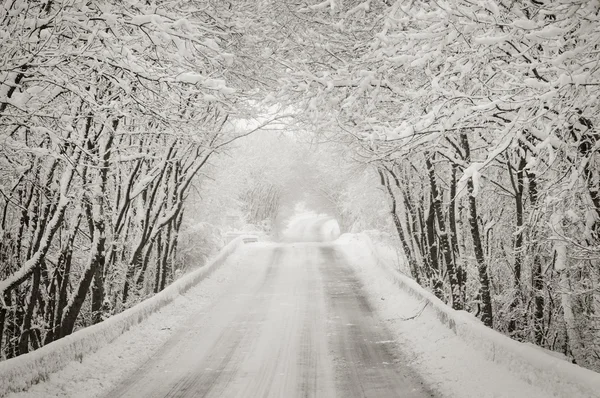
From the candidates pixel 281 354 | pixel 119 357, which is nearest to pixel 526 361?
pixel 281 354

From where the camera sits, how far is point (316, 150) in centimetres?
1062

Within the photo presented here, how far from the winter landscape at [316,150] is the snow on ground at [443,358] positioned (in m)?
0.05

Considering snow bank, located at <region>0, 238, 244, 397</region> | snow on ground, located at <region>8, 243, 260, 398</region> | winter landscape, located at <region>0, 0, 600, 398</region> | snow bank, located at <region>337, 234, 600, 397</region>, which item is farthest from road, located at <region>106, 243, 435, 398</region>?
snow bank, located at <region>337, 234, 600, 397</region>

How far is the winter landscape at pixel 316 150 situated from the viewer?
506 centimetres

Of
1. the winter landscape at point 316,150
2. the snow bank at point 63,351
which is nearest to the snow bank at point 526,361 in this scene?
the winter landscape at point 316,150

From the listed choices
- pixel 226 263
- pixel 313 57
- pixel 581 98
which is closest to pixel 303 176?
pixel 226 263

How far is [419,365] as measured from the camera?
787 cm

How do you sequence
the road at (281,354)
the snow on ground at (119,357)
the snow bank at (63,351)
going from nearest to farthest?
1. the snow bank at (63,351)
2. the snow on ground at (119,357)
3. the road at (281,354)

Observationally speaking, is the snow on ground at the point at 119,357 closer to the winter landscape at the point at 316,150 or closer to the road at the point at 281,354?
the winter landscape at the point at 316,150

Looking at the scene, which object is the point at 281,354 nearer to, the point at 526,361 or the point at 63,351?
the point at 63,351

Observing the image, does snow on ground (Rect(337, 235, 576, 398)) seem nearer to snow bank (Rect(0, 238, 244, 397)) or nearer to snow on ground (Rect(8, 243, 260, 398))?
snow on ground (Rect(8, 243, 260, 398))

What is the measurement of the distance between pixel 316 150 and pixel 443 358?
15.9 ft

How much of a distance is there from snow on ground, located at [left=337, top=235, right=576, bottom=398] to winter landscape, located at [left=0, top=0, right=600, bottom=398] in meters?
0.05

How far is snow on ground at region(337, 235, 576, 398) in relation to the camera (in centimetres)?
608
